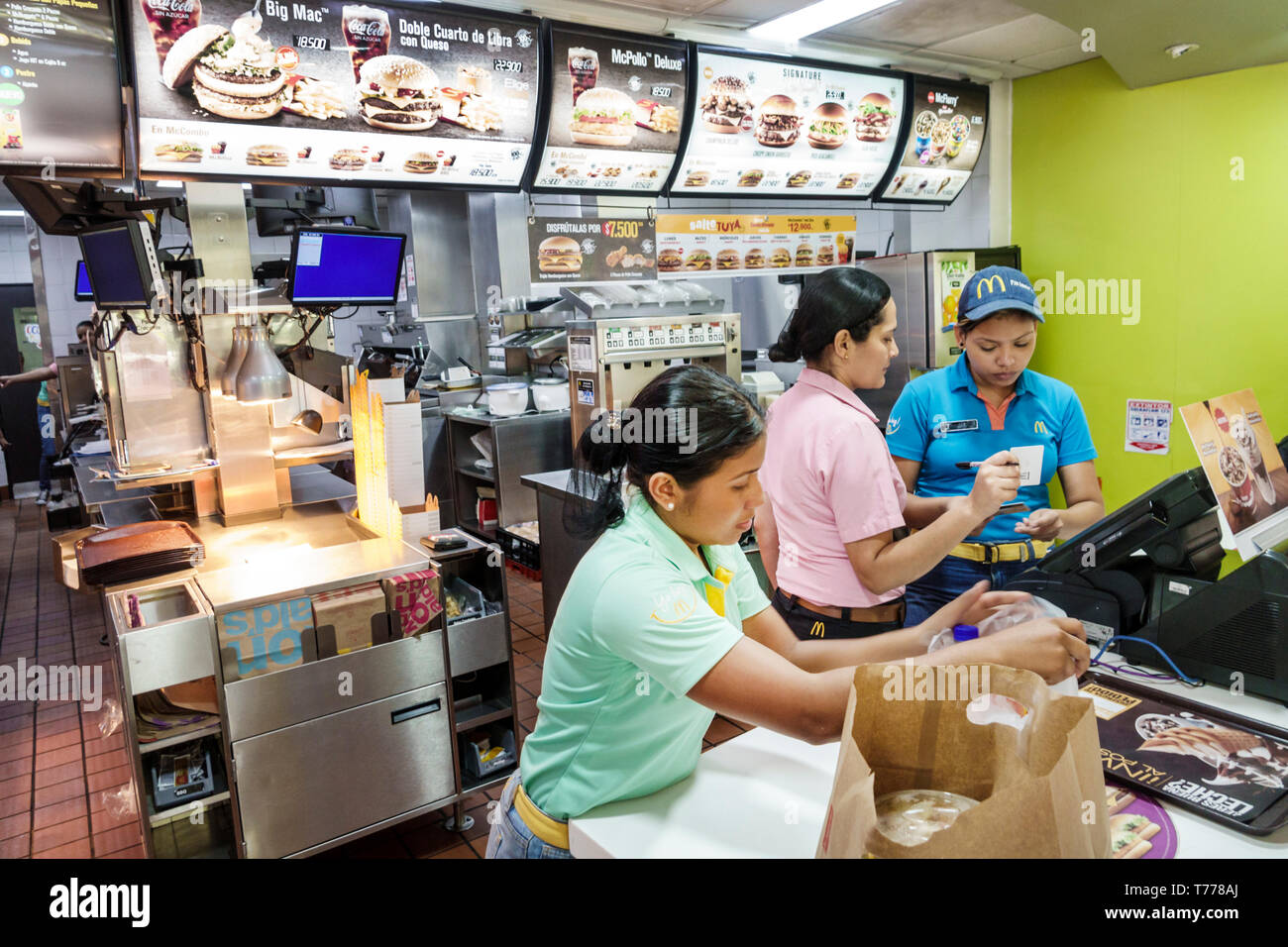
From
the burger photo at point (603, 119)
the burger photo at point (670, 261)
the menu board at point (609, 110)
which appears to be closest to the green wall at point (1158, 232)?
the burger photo at point (670, 261)

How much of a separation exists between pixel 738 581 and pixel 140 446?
2954 mm

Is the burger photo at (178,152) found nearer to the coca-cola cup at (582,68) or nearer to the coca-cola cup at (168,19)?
the coca-cola cup at (168,19)

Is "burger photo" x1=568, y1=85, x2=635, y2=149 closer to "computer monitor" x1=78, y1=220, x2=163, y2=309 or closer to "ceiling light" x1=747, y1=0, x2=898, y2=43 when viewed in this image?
"ceiling light" x1=747, y1=0, x2=898, y2=43

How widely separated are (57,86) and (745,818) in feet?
10.7

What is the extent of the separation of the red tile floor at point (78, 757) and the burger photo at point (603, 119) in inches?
105

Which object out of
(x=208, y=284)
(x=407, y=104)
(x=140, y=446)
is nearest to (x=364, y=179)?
(x=407, y=104)

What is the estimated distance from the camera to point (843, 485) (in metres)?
2.06

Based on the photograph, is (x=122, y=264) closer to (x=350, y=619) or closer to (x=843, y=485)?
(x=350, y=619)

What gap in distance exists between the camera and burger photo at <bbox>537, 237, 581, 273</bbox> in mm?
4422

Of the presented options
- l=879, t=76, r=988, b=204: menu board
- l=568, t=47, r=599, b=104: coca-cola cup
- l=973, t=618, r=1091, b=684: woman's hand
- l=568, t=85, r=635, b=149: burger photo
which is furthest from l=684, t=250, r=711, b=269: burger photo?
l=973, t=618, r=1091, b=684: woman's hand

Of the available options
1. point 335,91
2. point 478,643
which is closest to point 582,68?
point 335,91

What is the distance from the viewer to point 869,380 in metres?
2.23
